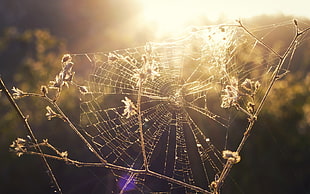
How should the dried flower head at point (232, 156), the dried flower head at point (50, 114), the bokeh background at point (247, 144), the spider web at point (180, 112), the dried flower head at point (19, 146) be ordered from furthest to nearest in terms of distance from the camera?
the bokeh background at point (247, 144) → the spider web at point (180, 112) → the dried flower head at point (50, 114) → the dried flower head at point (19, 146) → the dried flower head at point (232, 156)

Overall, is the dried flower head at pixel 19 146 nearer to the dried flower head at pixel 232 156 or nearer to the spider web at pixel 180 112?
the dried flower head at pixel 232 156

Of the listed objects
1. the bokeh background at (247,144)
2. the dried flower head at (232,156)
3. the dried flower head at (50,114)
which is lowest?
the bokeh background at (247,144)

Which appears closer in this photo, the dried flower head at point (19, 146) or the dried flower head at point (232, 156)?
the dried flower head at point (232, 156)

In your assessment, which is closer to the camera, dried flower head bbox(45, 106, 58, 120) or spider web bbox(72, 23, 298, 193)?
dried flower head bbox(45, 106, 58, 120)

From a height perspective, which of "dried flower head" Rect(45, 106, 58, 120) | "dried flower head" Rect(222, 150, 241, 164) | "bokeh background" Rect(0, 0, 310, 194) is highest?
"dried flower head" Rect(45, 106, 58, 120)

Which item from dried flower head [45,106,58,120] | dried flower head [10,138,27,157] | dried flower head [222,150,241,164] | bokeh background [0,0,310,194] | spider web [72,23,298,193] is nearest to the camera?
dried flower head [222,150,241,164]

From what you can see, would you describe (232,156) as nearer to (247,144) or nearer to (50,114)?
(50,114)

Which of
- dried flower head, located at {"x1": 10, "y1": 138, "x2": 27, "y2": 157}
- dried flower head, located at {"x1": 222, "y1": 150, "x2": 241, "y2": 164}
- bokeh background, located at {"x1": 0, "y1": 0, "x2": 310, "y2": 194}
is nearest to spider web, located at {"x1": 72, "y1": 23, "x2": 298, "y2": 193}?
bokeh background, located at {"x1": 0, "y1": 0, "x2": 310, "y2": 194}

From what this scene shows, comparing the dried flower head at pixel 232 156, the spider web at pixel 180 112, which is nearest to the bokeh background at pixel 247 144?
the spider web at pixel 180 112

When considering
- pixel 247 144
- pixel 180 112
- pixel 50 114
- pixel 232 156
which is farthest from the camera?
pixel 247 144

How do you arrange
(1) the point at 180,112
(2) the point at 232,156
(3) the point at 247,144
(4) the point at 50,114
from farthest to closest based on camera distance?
(3) the point at 247,144, (1) the point at 180,112, (4) the point at 50,114, (2) the point at 232,156

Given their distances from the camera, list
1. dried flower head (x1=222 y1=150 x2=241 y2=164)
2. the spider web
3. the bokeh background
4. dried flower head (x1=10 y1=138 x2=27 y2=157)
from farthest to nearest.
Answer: the bokeh background
the spider web
dried flower head (x1=10 y1=138 x2=27 y2=157)
dried flower head (x1=222 y1=150 x2=241 y2=164)

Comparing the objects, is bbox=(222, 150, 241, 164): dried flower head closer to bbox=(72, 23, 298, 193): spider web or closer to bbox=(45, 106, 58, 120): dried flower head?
bbox=(45, 106, 58, 120): dried flower head

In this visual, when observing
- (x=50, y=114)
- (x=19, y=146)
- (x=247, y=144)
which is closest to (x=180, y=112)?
(x=247, y=144)
